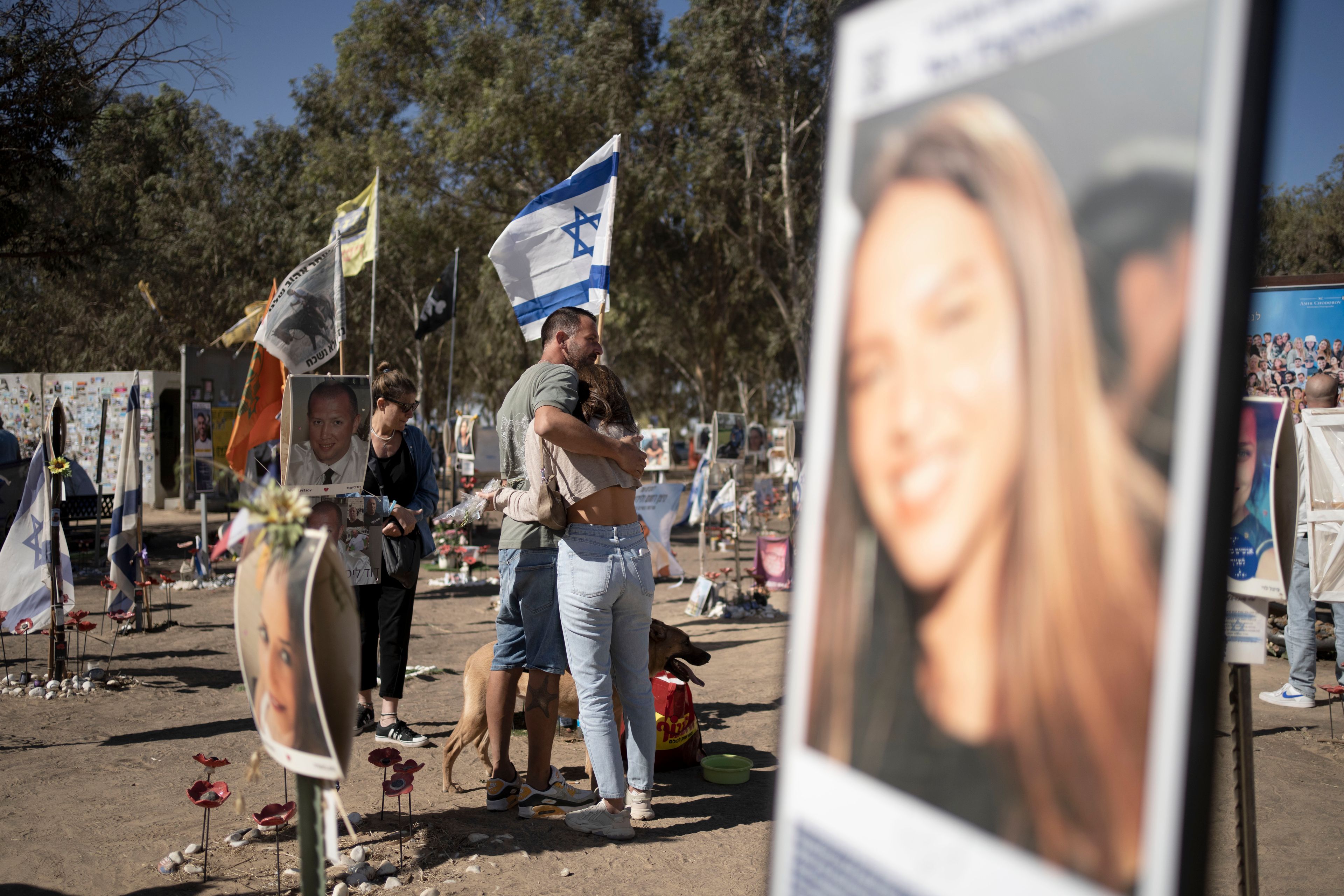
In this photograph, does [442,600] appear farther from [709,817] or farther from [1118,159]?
[1118,159]

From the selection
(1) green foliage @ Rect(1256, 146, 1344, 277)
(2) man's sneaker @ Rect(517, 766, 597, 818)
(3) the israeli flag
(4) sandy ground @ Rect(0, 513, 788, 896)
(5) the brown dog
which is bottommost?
(4) sandy ground @ Rect(0, 513, 788, 896)

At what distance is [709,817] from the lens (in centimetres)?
383

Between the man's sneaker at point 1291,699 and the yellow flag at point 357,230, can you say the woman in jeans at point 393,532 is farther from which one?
the man's sneaker at point 1291,699

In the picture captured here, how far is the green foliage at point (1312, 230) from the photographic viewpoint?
59.3 ft

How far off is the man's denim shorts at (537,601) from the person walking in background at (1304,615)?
3956mm

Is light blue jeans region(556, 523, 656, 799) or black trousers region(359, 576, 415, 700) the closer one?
light blue jeans region(556, 523, 656, 799)

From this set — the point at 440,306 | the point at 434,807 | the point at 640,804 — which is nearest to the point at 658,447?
the point at 440,306

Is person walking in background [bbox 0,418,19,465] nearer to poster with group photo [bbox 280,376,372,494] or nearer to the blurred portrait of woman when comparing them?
poster with group photo [bbox 280,376,372,494]

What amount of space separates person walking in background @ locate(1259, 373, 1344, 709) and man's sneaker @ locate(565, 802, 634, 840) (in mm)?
3873

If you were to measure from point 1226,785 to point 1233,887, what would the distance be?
1.38 metres

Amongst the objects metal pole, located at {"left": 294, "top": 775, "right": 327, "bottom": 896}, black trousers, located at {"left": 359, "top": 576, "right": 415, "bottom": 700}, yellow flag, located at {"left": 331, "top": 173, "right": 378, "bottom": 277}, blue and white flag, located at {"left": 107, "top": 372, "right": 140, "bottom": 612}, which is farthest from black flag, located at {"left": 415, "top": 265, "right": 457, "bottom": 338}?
metal pole, located at {"left": 294, "top": 775, "right": 327, "bottom": 896}

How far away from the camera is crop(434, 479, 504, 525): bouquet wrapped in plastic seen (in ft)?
12.7

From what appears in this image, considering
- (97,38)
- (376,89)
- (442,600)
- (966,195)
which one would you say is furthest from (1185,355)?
(376,89)

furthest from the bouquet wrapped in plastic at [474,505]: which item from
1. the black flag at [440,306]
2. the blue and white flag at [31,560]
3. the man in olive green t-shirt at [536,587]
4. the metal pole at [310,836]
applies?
the black flag at [440,306]
